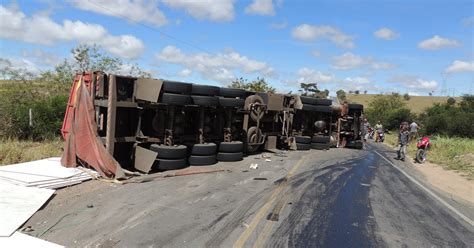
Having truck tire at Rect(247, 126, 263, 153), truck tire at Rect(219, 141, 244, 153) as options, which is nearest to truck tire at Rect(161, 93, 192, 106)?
truck tire at Rect(219, 141, 244, 153)

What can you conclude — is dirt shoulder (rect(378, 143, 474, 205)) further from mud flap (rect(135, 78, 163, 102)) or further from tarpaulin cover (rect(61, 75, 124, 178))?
tarpaulin cover (rect(61, 75, 124, 178))

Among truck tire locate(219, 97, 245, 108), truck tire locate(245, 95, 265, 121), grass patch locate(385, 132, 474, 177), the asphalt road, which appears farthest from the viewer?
grass patch locate(385, 132, 474, 177)

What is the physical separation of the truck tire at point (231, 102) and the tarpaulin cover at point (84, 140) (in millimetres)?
4535

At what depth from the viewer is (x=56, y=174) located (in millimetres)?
8844

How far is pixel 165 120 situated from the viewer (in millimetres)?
11477

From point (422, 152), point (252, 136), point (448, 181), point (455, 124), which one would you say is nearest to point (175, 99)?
point (252, 136)

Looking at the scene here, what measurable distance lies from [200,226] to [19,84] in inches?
544

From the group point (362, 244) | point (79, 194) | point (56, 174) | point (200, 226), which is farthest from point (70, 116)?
point (362, 244)

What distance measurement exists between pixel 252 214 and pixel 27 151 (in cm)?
800

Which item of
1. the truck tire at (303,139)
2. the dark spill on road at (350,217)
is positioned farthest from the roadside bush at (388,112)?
the dark spill on road at (350,217)

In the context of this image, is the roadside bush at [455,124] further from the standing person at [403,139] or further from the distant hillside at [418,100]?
the distant hillside at [418,100]

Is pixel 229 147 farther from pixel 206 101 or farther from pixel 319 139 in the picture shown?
pixel 319 139

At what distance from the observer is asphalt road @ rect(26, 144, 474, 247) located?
217 inches

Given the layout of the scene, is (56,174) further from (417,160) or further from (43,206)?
(417,160)
